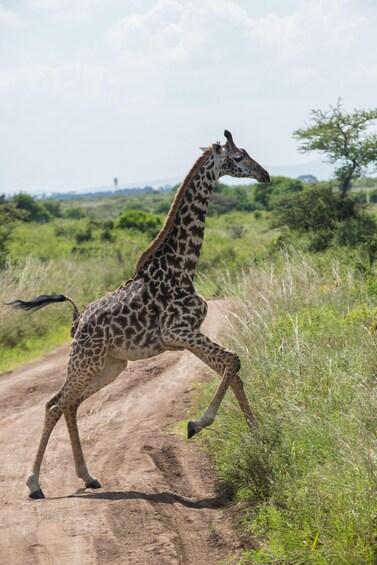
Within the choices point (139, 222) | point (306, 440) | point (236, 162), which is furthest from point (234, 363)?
point (139, 222)

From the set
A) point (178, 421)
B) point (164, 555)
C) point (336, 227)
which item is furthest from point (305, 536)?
point (336, 227)

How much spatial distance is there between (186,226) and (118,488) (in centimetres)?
241

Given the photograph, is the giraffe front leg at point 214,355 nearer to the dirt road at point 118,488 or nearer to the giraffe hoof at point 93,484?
the dirt road at point 118,488

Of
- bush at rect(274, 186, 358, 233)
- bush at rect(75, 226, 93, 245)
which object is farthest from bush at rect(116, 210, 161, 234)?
bush at rect(274, 186, 358, 233)

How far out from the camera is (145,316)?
8.32 meters

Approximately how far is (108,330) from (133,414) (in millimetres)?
2925

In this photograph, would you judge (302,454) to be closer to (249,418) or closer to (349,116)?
(249,418)

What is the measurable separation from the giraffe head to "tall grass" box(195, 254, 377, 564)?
1715 millimetres

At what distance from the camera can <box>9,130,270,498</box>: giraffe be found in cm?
818

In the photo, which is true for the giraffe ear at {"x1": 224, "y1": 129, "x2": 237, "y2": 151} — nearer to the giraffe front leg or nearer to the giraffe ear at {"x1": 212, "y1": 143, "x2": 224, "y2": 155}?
the giraffe ear at {"x1": 212, "y1": 143, "x2": 224, "y2": 155}

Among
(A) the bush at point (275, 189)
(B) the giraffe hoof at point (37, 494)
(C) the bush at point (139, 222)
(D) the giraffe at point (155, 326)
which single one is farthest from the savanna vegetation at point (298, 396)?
(A) the bush at point (275, 189)

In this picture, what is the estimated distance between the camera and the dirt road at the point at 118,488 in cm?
655

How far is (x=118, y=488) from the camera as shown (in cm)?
804

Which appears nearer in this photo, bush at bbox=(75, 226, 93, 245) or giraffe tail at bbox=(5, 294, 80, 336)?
giraffe tail at bbox=(5, 294, 80, 336)
